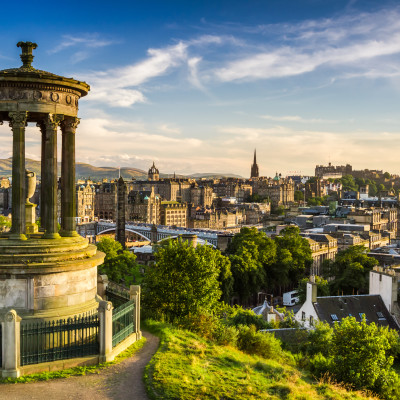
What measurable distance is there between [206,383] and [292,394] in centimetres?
268

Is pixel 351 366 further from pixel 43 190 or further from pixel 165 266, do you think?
pixel 43 190

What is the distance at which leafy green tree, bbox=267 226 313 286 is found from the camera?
2899 inches

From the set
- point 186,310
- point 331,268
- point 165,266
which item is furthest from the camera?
point 331,268

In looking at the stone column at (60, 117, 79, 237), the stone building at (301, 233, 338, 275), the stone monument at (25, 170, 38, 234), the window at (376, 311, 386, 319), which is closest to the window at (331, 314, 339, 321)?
the window at (376, 311, 386, 319)

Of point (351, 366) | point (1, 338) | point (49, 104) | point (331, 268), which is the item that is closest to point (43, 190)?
point (49, 104)

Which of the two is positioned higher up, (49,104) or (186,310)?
(49,104)

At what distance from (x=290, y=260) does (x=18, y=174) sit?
6059 centimetres

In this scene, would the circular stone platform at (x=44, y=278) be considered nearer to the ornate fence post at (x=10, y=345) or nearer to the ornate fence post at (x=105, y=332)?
the ornate fence post at (x=105, y=332)

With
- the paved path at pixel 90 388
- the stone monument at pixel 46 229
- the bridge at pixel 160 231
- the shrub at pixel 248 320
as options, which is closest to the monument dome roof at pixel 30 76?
the stone monument at pixel 46 229

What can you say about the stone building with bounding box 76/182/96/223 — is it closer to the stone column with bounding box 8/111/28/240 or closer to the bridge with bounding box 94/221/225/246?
the bridge with bounding box 94/221/225/246

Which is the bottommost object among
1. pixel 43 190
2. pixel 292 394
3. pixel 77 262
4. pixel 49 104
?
pixel 292 394

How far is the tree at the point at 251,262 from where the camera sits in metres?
65.9

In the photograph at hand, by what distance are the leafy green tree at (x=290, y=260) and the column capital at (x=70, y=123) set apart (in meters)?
57.5

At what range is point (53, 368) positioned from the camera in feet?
50.9
